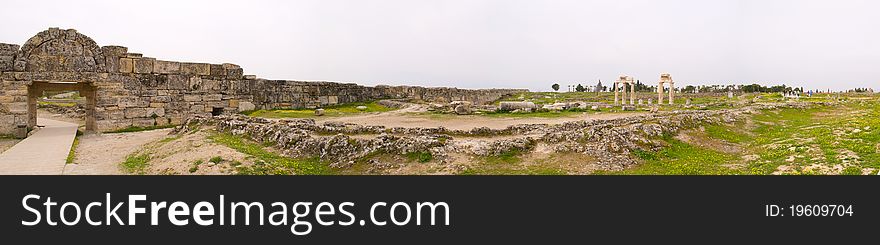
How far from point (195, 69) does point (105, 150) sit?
803 centimetres

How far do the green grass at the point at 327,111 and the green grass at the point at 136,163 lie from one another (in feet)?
27.1

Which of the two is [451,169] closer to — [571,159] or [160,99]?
[571,159]

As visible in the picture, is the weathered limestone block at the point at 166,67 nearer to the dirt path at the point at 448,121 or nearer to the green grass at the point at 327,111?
the green grass at the point at 327,111

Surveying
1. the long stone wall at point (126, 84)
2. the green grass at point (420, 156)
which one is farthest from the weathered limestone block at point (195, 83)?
the green grass at point (420, 156)

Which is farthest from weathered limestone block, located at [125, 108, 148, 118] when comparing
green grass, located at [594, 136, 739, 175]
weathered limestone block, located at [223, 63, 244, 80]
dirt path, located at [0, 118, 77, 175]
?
green grass, located at [594, 136, 739, 175]

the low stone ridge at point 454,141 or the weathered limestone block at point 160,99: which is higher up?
the weathered limestone block at point 160,99

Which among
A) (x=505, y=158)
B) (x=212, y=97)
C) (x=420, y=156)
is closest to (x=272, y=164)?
(x=420, y=156)

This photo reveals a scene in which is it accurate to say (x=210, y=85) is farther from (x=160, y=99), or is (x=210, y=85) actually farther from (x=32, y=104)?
(x=32, y=104)

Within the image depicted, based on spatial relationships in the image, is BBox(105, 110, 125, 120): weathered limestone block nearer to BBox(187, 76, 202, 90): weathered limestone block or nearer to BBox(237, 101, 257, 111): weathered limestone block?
BBox(187, 76, 202, 90): weathered limestone block

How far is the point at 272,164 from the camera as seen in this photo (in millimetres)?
10500

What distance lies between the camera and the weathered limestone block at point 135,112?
19647 mm

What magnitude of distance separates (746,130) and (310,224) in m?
15.2

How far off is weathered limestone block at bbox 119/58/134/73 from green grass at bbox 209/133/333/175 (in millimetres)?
9248

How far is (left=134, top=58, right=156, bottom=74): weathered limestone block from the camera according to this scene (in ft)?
64.9
